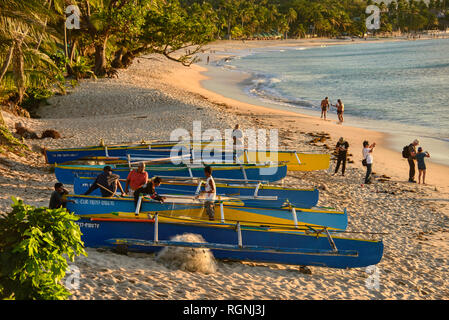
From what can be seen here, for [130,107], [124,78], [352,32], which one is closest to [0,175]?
[130,107]

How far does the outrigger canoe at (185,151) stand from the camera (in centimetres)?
1728

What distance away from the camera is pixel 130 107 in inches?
1190

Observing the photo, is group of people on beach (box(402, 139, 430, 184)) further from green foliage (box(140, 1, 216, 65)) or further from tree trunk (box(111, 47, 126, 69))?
tree trunk (box(111, 47, 126, 69))

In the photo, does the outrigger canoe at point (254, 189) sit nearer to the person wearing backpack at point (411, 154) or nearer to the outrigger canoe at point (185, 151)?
the outrigger canoe at point (185, 151)

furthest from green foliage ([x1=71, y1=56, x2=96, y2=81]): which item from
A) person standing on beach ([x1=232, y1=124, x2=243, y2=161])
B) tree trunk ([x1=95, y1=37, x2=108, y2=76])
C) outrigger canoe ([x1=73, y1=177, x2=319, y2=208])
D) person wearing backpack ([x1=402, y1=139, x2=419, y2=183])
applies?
person wearing backpack ([x1=402, y1=139, x2=419, y2=183])

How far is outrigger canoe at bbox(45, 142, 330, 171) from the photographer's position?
17281mm

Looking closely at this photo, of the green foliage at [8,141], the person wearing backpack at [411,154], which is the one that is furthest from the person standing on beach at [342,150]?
the green foliage at [8,141]

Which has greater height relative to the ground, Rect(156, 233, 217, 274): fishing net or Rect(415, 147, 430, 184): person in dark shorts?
Rect(415, 147, 430, 184): person in dark shorts

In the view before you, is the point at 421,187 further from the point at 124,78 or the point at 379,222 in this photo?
the point at 124,78

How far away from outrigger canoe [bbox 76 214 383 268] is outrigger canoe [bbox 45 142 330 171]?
7.26 m

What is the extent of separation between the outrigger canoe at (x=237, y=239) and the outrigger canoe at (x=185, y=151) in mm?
7263

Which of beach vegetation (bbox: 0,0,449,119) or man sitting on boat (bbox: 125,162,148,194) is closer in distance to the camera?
man sitting on boat (bbox: 125,162,148,194)

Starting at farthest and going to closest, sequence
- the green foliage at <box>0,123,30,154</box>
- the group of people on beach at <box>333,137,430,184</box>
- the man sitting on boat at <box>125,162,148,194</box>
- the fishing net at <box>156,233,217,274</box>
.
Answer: the group of people on beach at <box>333,137,430,184</box> → the green foliage at <box>0,123,30,154</box> → the man sitting on boat at <box>125,162,148,194</box> → the fishing net at <box>156,233,217,274</box>

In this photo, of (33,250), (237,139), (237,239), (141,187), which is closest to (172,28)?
(237,139)
